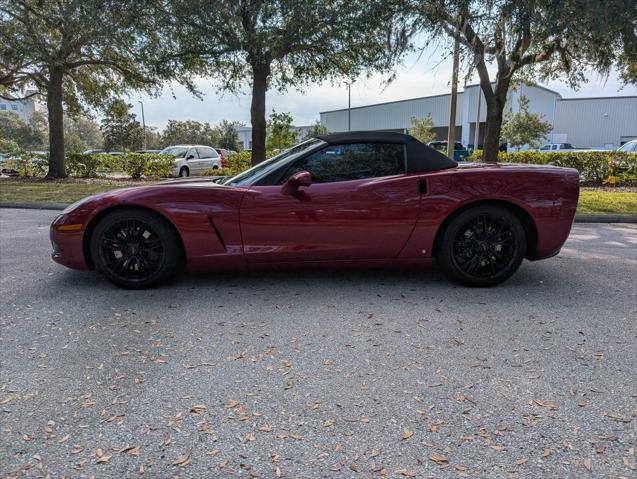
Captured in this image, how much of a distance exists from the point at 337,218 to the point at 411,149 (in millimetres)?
943

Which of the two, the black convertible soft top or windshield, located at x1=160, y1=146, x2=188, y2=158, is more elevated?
windshield, located at x1=160, y1=146, x2=188, y2=158

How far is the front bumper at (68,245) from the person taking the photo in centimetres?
402

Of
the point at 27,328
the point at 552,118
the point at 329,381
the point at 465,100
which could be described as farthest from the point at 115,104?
the point at 552,118

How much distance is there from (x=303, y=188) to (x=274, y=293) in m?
0.93

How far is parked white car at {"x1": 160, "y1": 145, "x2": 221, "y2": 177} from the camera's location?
64.4 ft

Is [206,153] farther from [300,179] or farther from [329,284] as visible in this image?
[300,179]

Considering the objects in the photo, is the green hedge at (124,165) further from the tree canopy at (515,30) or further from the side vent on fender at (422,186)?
the side vent on fender at (422,186)

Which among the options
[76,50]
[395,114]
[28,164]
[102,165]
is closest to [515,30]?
[76,50]

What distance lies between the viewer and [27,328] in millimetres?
3268

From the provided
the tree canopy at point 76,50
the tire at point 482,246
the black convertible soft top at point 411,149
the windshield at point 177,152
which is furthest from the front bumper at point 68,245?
the windshield at point 177,152

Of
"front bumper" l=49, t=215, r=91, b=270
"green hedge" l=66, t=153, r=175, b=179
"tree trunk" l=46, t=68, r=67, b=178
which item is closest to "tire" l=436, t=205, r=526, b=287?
"front bumper" l=49, t=215, r=91, b=270

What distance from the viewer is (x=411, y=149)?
13.9 feet

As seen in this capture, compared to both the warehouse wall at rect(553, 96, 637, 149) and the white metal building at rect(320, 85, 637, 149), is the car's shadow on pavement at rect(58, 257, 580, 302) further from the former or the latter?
the warehouse wall at rect(553, 96, 637, 149)

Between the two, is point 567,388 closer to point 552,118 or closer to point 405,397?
point 405,397
